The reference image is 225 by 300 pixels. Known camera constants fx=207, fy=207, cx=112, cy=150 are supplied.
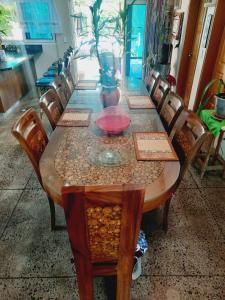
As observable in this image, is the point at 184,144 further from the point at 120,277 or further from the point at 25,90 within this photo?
the point at 25,90

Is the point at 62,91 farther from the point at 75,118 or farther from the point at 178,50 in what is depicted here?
A: the point at 178,50

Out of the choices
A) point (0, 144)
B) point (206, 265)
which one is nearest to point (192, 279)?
point (206, 265)

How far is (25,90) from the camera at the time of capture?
4.48m

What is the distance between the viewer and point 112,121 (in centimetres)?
157

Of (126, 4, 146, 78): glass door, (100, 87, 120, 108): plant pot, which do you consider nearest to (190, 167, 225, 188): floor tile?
(100, 87, 120, 108): plant pot

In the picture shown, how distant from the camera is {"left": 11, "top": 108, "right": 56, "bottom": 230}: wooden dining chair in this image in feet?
3.79

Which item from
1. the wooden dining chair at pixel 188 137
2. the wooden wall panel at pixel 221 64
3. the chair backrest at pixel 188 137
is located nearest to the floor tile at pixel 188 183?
the wooden dining chair at pixel 188 137

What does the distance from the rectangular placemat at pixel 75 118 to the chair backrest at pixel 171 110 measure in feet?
2.16

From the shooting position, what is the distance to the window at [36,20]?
14.5 ft

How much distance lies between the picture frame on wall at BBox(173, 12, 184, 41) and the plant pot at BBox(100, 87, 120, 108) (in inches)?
95.7

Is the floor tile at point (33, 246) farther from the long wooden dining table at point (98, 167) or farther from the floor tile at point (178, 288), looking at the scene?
the long wooden dining table at point (98, 167)

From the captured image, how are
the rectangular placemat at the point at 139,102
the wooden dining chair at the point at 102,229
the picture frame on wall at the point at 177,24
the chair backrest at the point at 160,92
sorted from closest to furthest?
the wooden dining chair at the point at 102,229, the rectangular placemat at the point at 139,102, the chair backrest at the point at 160,92, the picture frame on wall at the point at 177,24

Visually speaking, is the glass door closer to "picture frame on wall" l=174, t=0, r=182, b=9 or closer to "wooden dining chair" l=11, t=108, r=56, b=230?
"picture frame on wall" l=174, t=0, r=182, b=9

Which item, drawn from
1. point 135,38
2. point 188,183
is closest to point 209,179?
point 188,183
